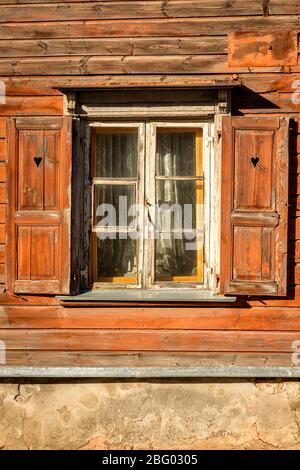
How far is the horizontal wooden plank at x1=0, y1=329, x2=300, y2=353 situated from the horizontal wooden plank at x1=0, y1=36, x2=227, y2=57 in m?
2.18

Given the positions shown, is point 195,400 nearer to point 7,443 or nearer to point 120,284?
point 120,284

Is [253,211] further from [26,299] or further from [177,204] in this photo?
[26,299]

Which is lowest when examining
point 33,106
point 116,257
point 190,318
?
point 190,318

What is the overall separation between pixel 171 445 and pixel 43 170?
7.73 ft

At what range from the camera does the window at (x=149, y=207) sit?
13.4 feet

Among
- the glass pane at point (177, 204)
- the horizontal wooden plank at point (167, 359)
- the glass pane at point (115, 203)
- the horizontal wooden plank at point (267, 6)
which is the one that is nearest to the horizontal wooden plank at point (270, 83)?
the horizontal wooden plank at point (267, 6)

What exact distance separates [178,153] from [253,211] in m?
0.78

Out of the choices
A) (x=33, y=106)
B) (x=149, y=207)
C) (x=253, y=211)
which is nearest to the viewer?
(x=253, y=211)

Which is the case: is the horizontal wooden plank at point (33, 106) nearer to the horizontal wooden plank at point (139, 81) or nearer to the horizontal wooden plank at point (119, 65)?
the horizontal wooden plank at point (139, 81)

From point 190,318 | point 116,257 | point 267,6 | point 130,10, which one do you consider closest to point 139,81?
point 130,10

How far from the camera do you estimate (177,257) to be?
4.14 m

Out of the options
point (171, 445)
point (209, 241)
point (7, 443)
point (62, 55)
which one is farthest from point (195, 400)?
point (62, 55)

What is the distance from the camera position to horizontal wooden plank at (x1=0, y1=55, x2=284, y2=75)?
13.1 ft

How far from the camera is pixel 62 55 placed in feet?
13.2
